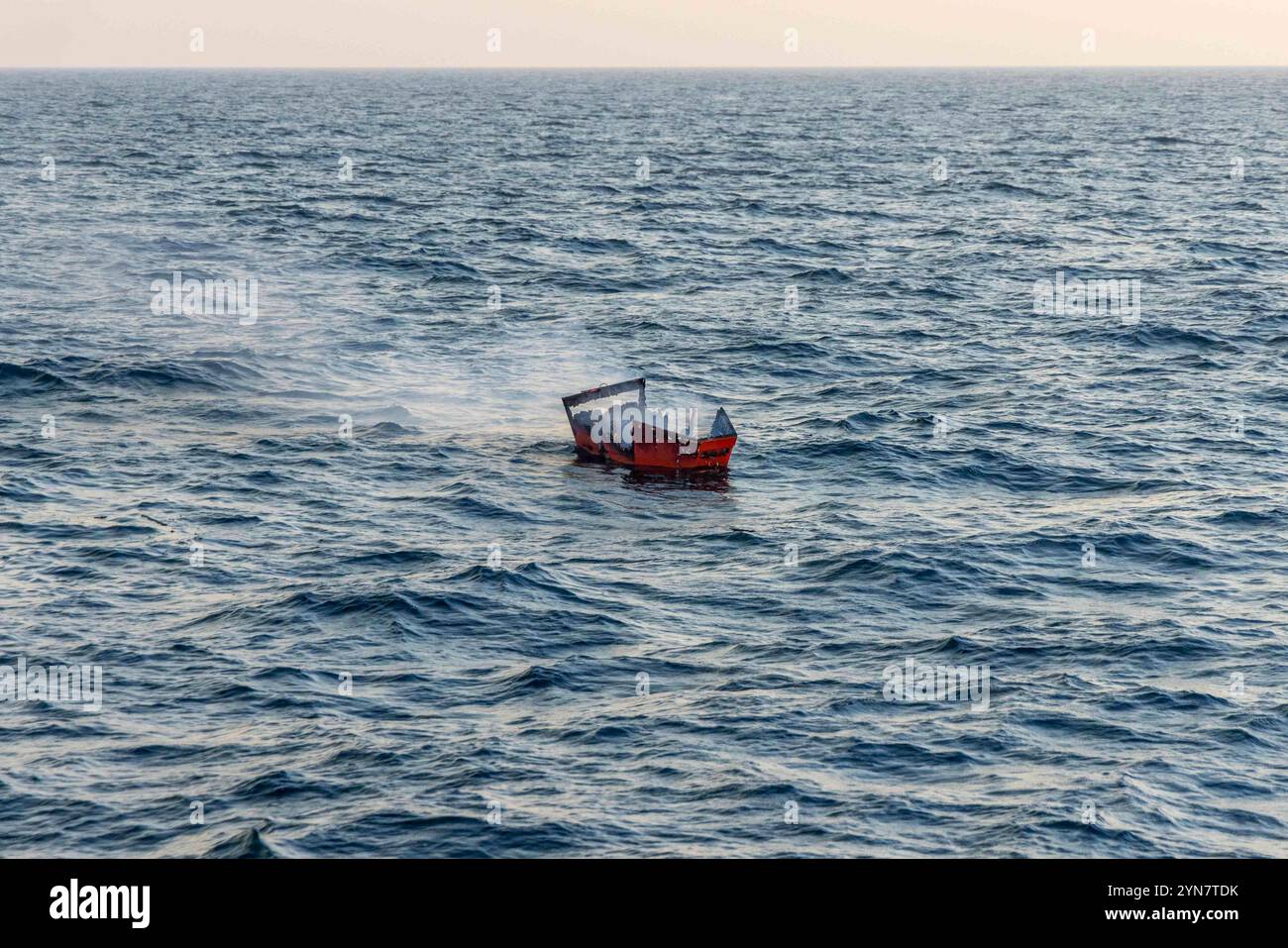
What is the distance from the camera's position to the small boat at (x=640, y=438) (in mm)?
47906

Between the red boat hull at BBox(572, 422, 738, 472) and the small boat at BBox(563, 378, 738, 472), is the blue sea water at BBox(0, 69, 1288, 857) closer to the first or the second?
the red boat hull at BBox(572, 422, 738, 472)

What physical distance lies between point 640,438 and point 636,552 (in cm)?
745

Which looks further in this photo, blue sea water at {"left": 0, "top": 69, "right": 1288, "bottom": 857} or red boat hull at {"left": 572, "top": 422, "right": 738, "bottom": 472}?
red boat hull at {"left": 572, "top": 422, "right": 738, "bottom": 472}

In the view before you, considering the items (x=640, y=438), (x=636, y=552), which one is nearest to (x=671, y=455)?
(x=640, y=438)

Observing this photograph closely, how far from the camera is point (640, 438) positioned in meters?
48.7

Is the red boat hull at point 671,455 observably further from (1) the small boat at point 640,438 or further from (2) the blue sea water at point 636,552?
(2) the blue sea water at point 636,552

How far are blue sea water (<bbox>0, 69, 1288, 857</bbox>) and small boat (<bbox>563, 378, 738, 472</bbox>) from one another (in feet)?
2.43

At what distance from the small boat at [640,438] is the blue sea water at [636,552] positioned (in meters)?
0.74

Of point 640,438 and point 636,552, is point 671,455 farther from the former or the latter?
point 636,552

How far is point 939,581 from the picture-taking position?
39719 millimetres

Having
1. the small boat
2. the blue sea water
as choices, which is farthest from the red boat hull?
the blue sea water

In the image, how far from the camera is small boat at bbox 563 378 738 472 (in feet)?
157

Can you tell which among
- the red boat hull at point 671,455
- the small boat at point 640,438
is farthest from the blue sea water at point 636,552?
the small boat at point 640,438

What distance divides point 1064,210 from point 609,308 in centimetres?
4921
